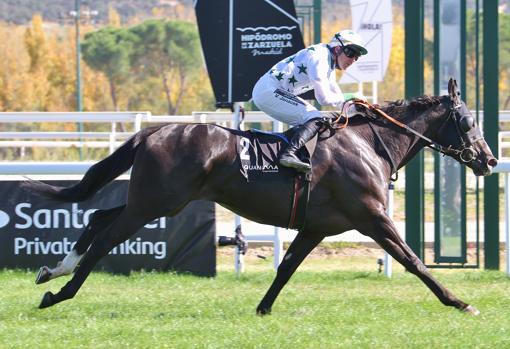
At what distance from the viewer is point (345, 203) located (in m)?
7.79

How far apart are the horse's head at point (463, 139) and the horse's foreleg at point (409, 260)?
98cm

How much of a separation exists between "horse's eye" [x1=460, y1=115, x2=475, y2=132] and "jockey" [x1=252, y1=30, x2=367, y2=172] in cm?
99

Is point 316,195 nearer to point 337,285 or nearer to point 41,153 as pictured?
point 337,285

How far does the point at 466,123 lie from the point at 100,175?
9.94 feet

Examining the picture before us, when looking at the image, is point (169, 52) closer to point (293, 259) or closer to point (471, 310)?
point (293, 259)

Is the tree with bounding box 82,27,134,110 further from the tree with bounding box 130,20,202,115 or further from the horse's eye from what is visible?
the horse's eye

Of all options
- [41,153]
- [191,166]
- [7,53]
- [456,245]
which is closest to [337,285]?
[456,245]

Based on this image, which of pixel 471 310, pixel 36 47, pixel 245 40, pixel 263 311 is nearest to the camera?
pixel 471 310

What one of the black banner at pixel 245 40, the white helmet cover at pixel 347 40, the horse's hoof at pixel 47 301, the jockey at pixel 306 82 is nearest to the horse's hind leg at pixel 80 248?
the horse's hoof at pixel 47 301

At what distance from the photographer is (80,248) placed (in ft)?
25.7

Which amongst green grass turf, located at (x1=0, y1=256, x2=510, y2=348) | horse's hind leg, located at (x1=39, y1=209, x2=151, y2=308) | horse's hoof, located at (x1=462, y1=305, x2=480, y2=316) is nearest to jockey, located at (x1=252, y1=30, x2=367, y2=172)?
horse's hind leg, located at (x1=39, y1=209, x2=151, y2=308)

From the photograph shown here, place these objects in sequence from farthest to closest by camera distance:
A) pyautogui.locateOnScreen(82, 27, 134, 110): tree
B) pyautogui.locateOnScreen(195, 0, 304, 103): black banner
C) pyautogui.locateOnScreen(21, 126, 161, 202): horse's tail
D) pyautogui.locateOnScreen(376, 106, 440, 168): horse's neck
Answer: pyautogui.locateOnScreen(82, 27, 134, 110): tree, pyautogui.locateOnScreen(195, 0, 304, 103): black banner, pyautogui.locateOnScreen(376, 106, 440, 168): horse's neck, pyautogui.locateOnScreen(21, 126, 161, 202): horse's tail

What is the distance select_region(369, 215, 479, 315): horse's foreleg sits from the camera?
756 centimetres

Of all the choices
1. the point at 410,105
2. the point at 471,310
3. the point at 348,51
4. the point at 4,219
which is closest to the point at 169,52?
the point at 4,219
